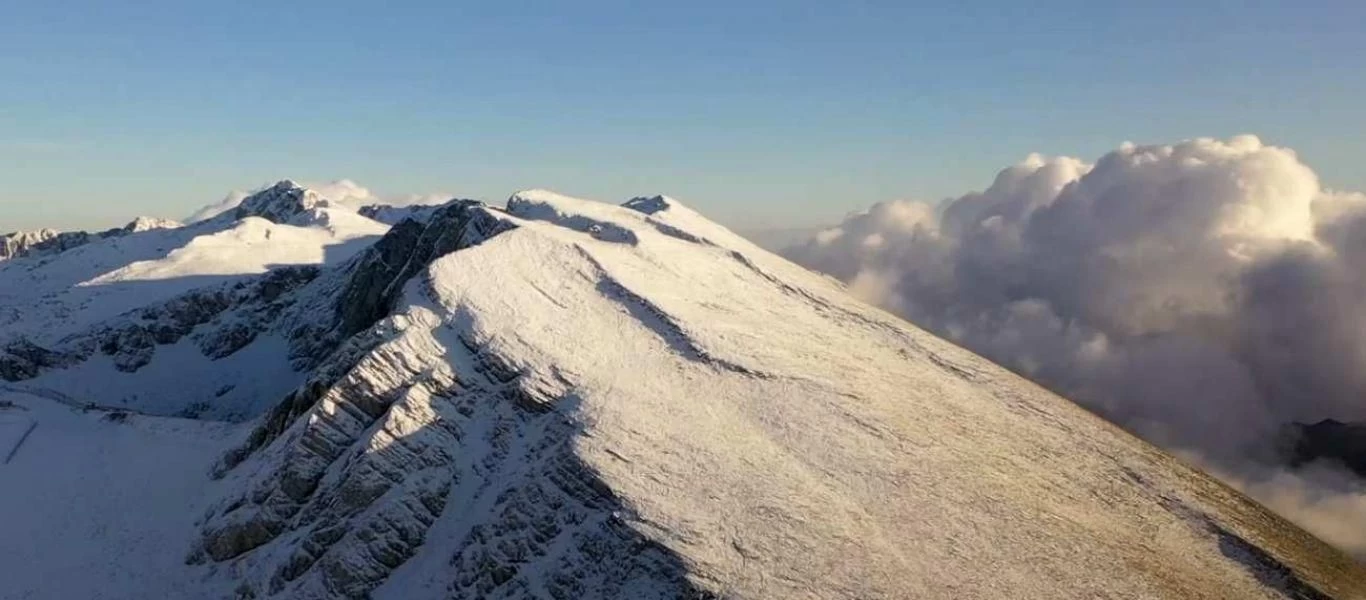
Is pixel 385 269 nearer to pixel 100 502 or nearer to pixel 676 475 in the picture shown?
pixel 100 502

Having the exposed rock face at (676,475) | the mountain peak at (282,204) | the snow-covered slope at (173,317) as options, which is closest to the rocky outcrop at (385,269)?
the snow-covered slope at (173,317)

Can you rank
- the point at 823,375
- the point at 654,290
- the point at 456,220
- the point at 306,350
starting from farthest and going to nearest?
the point at 306,350
the point at 456,220
the point at 654,290
the point at 823,375

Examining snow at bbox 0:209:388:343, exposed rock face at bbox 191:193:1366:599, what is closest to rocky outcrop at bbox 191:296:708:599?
exposed rock face at bbox 191:193:1366:599

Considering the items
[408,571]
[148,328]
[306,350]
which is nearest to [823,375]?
[408,571]

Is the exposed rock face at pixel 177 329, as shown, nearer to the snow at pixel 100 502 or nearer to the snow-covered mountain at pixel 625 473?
the snow-covered mountain at pixel 625 473

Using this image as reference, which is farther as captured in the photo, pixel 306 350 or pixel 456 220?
pixel 306 350

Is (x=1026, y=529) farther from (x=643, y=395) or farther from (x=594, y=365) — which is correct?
(x=594, y=365)

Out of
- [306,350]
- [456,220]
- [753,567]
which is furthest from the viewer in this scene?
[306,350]
